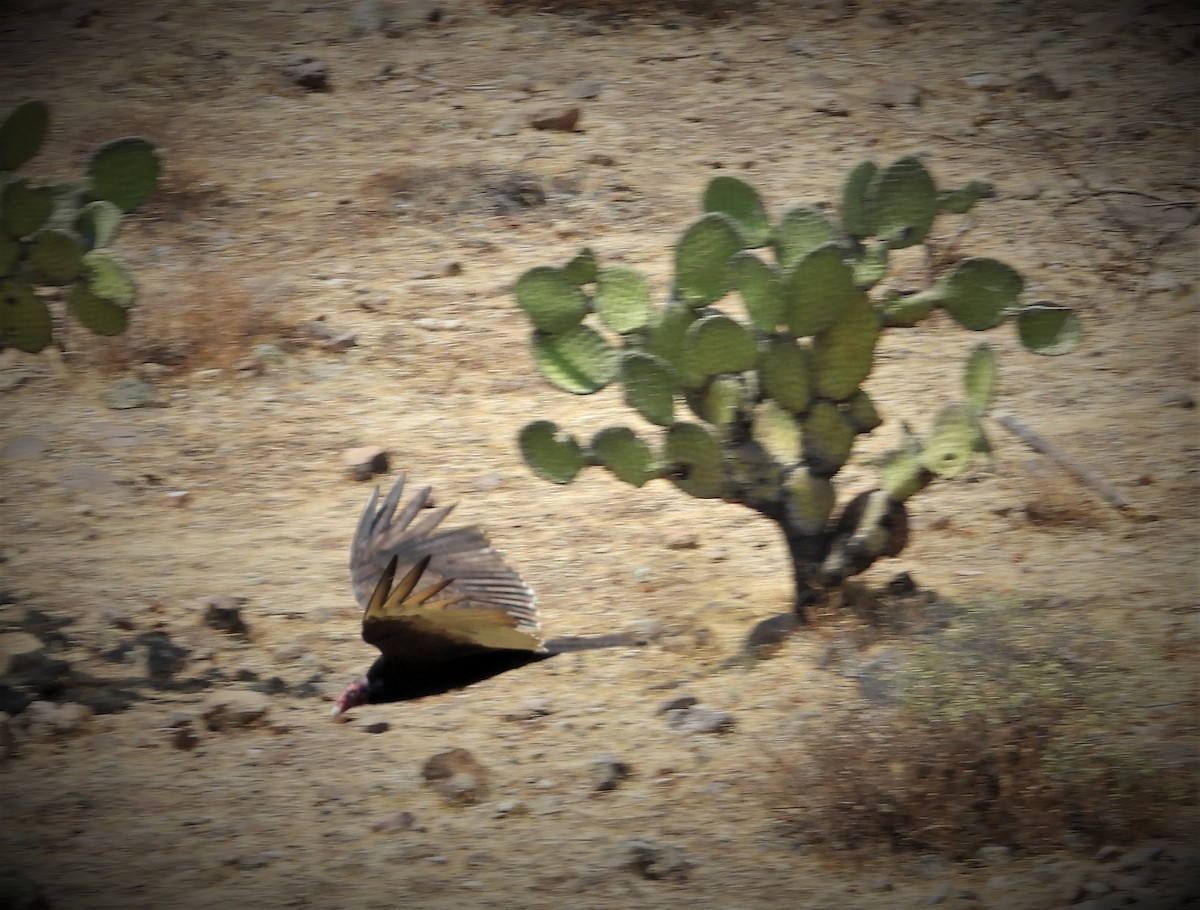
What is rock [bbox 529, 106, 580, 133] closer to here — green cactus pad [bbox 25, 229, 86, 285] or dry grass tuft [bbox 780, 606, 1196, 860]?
green cactus pad [bbox 25, 229, 86, 285]

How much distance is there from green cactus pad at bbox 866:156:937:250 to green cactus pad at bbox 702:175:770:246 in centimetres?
25

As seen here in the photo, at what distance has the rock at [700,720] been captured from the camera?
3037 millimetres

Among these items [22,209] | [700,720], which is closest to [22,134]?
[22,209]

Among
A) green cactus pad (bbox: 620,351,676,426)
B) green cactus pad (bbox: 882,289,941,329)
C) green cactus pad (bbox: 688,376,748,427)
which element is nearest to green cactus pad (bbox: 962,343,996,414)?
green cactus pad (bbox: 882,289,941,329)

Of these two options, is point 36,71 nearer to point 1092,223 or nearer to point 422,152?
point 422,152

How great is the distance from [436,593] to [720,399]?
73 centimetres

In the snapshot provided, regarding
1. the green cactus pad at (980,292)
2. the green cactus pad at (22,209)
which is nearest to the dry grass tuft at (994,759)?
the green cactus pad at (980,292)

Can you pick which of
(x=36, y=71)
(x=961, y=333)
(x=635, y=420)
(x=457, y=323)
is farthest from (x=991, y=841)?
(x=36, y=71)

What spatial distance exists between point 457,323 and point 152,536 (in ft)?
3.87

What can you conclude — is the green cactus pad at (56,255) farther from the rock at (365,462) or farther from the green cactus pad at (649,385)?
the green cactus pad at (649,385)

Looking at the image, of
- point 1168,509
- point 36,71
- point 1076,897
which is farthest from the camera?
point 36,71

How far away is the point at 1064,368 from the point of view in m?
4.13

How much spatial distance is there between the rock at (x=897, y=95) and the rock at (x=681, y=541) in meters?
2.28

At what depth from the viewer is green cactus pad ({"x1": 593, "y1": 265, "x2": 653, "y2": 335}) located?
315 cm
